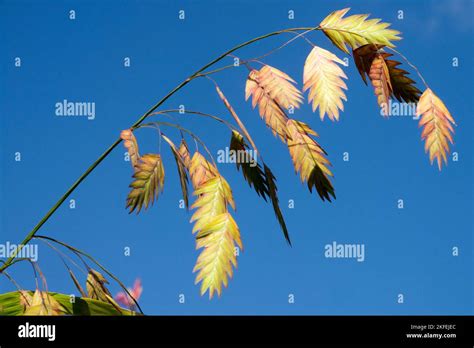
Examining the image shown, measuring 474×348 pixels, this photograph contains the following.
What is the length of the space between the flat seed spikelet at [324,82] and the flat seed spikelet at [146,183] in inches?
20.0

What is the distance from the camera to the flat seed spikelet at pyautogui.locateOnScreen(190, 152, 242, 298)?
1.67 metres

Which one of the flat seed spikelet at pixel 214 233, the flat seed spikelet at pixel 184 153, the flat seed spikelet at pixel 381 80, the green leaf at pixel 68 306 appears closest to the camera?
the flat seed spikelet at pixel 214 233

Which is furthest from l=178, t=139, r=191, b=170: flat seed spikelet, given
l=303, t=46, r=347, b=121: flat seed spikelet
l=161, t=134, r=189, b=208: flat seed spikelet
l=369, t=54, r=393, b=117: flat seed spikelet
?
l=369, t=54, r=393, b=117: flat seed spikelet

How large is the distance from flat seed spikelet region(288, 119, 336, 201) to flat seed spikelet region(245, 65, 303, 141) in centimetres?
7

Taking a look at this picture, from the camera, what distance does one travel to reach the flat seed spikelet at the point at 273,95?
71.5 inches

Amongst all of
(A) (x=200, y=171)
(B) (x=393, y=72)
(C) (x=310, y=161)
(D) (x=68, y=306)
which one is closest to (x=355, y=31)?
(B) (x=393, y=72)

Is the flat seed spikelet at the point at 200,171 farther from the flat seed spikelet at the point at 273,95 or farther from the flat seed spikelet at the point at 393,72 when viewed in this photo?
the flat seed spikelet at the point at 393,72

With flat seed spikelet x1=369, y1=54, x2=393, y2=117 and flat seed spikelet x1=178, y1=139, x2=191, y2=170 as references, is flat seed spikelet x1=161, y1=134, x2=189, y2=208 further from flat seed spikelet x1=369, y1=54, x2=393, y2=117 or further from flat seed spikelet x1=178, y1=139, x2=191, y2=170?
flat seed spikelet x1=369, y1=54, x2=393, y2=117

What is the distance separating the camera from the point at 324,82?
1808mm

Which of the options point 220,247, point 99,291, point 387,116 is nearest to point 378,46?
point 387,116

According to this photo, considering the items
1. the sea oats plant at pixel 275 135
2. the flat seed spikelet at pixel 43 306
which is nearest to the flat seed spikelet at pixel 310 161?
the sea oats plant at pixel 275 135

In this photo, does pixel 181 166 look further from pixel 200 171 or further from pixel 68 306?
pixel 68 306

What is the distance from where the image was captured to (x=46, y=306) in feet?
6.07
